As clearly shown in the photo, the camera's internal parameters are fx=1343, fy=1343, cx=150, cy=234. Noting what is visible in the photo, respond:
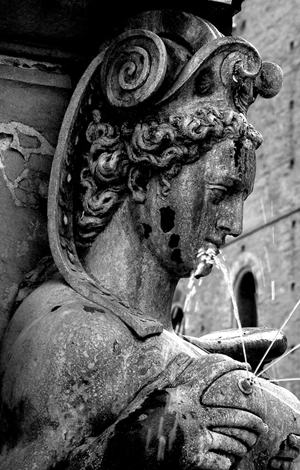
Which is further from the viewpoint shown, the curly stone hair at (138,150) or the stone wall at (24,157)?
the stone wall at (24,157)

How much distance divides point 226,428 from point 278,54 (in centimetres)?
3755

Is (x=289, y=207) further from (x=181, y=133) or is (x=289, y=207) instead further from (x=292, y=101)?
(x=181, y=133)

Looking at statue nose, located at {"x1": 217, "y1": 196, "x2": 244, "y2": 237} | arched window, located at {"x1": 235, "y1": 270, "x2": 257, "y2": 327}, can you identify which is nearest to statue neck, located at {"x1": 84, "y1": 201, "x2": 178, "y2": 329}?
statue nose, located at {"x1": 217, "y1": 196, "x2": 244, "y2": 237}

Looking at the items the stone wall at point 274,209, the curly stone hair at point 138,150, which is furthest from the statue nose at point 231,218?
the stone wall at point 274,209

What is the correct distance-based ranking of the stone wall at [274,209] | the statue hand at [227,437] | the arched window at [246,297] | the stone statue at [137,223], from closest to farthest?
the statue hand at [227,437], the stone statue at [137,223], the stone wall at [274,209], the arched window at [246,297]

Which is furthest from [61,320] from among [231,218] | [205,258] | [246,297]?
[246,297]

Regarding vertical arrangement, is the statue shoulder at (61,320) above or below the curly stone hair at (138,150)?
below

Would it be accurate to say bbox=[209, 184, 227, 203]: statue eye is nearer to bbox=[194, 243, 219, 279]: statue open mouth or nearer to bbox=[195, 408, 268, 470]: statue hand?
bbox=[194, 243, 219, 279]: statue open mouth

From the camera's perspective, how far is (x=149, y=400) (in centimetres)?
343

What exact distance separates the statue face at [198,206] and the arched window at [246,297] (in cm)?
3429

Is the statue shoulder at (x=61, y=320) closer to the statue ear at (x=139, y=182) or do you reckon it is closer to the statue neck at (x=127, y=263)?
the statue neck at (x=127, y=263)

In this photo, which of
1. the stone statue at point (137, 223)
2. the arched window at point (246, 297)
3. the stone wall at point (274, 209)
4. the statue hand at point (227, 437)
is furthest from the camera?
the arched window at point (246, 297)

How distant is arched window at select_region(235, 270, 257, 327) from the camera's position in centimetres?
3841

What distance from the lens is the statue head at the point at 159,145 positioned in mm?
3861
